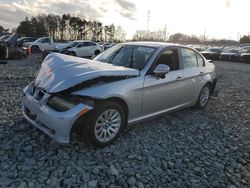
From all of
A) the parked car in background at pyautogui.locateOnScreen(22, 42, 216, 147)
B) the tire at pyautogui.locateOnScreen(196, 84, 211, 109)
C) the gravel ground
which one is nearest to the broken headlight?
the parked car in background at pyautogui.locateOnScreen(22, 42, 216, 147)

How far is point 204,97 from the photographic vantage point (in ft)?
20.6

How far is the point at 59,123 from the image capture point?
3523 mm

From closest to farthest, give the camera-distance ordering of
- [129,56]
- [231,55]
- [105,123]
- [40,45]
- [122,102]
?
[105,123]
[122,102]
[129,56]
[40,45]
[231,55]

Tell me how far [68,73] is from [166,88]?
1870 millimetres

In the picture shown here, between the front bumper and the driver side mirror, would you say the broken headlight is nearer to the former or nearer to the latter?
the front bumper

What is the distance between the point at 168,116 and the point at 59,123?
2.74 m

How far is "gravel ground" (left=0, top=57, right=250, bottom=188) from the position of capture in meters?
3.24

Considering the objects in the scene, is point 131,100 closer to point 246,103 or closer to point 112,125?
point 112,125

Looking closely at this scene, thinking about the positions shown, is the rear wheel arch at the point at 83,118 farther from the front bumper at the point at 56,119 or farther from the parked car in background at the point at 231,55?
the parked car in background at the point at 231,55

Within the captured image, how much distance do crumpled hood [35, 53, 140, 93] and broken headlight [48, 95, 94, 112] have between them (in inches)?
5.7

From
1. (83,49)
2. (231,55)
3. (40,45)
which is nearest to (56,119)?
(83,49)

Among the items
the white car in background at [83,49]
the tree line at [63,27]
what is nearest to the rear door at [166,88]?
the white car in background at [83,49]

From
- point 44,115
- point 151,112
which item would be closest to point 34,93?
point 44,115

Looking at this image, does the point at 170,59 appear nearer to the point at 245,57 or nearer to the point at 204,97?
the point at 204,97
